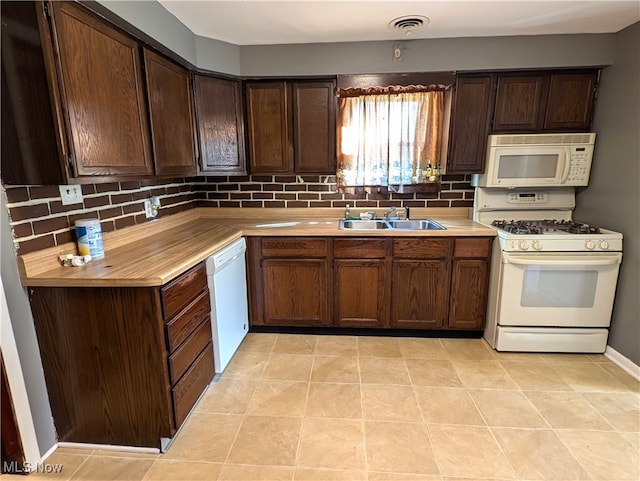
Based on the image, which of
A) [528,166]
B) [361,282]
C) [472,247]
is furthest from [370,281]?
[528,166]

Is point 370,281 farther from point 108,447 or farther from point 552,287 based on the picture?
point 108,447

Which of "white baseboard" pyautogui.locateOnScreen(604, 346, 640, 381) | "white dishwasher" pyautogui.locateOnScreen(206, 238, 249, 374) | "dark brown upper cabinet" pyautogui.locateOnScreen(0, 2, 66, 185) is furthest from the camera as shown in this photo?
"white baseboard" pyautogui.locateOnScreen(604, 346, 640, 381)

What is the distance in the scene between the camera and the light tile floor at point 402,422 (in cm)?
152

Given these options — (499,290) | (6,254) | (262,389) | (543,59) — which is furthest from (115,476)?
(543,59)

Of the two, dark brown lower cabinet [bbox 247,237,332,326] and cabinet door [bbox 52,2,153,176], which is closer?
cabinet door [bbox 52,2,153,176]

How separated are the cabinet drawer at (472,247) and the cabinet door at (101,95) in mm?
2146

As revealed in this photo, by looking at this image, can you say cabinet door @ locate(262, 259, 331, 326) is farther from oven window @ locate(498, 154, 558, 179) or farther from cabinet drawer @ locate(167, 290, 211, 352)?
oven window @ locate(498, 154, 558, 179)

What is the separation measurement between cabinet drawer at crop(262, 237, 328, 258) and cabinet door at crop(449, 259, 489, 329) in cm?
102

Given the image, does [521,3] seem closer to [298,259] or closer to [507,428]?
[298,259]

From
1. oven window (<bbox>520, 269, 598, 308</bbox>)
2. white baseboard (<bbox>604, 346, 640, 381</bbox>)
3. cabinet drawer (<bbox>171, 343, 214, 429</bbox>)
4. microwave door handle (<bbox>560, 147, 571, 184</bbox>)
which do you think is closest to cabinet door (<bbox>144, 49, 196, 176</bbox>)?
cabinet drawer (<bbox>171, 343, 214, 429</bbox>)

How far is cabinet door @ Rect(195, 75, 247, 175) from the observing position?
245 centimetres

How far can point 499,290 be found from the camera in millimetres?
2406

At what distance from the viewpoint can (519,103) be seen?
2.52 meters

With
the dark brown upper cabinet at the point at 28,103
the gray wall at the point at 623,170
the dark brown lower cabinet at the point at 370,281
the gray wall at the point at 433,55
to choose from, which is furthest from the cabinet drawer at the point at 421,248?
the dark brown upper cabinet at the point at 28,103
